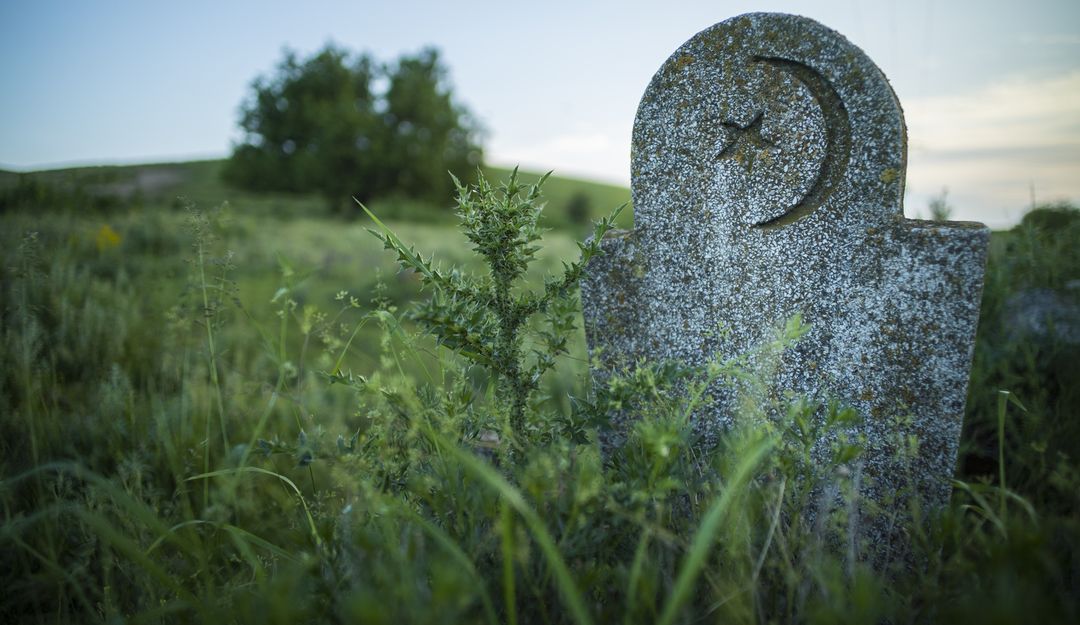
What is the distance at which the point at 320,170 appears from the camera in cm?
2536

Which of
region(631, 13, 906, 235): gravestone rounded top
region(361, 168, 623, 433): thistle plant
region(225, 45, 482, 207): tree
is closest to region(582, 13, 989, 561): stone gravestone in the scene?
region(631, 13, 906, 235): gravestone rounded top

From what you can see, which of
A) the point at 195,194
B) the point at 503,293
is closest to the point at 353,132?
the point at 195,194

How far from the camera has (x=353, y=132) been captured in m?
25.3

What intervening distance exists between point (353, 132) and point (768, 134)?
2558cm

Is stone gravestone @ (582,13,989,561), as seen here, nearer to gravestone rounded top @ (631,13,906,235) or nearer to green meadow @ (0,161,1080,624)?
gravestone rounded top @ (631,13,906,235)

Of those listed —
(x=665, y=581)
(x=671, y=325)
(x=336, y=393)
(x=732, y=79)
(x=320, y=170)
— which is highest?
(x=320, y=170)

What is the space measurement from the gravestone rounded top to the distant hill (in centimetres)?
70

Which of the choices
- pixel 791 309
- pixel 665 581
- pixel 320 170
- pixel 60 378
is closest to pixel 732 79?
pixel 791 309

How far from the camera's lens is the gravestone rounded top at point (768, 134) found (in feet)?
6.71

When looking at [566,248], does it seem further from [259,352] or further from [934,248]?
[934,248]

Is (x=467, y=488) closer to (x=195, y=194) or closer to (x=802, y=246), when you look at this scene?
(x=802, y=246)

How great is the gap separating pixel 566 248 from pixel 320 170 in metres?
14.7

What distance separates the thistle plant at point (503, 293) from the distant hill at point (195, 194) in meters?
0.17

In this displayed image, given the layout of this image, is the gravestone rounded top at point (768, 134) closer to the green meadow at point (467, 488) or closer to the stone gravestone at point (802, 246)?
the stone gravestone at point (802, 246)
